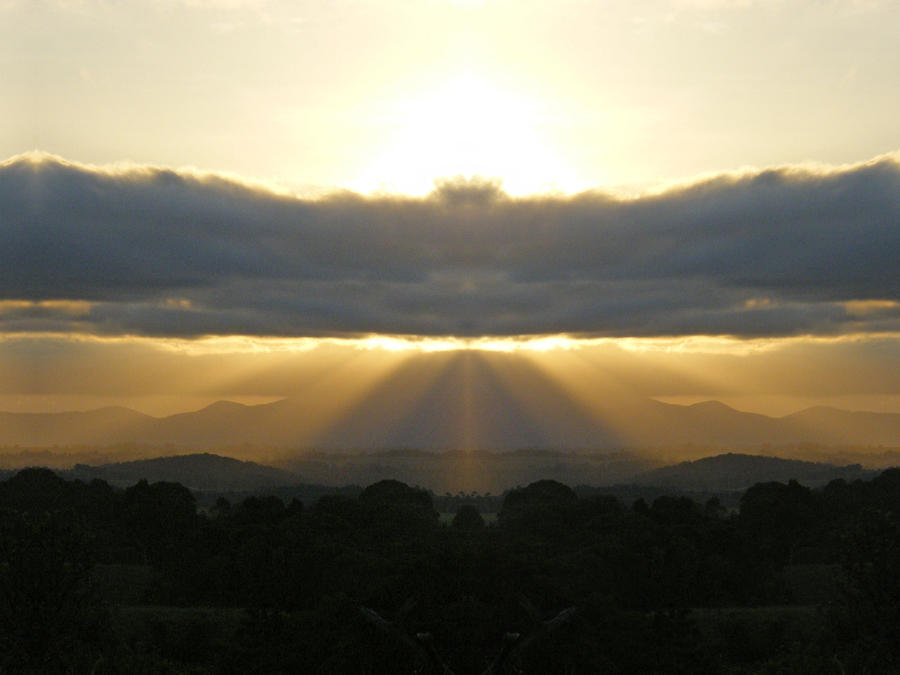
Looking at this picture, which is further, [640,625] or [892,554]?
[640,625]

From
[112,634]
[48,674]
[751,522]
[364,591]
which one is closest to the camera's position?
[48,674]

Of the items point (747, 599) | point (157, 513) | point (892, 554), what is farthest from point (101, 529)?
point (892, 554)

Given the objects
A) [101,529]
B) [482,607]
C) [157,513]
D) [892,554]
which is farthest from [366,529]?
[892,554]

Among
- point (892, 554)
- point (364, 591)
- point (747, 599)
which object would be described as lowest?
point (747, 599)

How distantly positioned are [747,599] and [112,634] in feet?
304

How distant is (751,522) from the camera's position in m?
175

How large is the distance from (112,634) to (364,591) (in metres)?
25.9

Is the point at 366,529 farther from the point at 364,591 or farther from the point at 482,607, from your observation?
the point at 482,607

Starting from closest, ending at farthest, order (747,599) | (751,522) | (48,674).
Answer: (48,674) → (747,599) → (751,522)

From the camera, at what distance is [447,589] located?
293ft

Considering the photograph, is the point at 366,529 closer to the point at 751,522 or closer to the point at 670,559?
the point at 670,559

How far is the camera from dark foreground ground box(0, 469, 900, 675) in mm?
70125

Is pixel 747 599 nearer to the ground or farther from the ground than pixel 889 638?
nearer to the ground

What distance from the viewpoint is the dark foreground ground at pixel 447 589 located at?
230 feet
